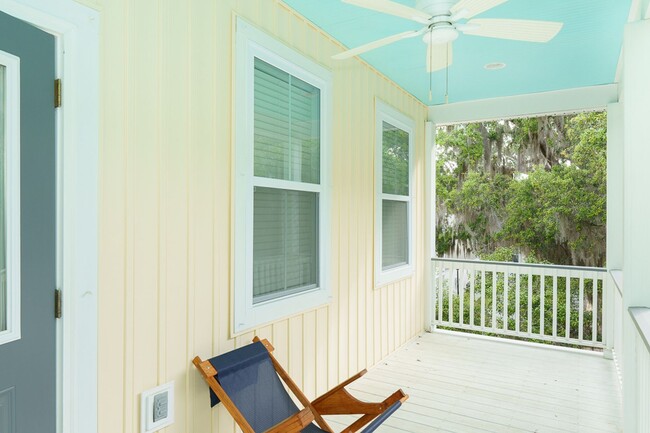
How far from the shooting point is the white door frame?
1622 millimetres

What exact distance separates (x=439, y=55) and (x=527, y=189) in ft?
28.2

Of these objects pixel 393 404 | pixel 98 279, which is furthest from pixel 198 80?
pixel 393 404

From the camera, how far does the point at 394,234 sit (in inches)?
186

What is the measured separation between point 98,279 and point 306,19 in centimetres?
229

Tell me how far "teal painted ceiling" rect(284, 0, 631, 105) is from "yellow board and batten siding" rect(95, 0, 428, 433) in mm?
463

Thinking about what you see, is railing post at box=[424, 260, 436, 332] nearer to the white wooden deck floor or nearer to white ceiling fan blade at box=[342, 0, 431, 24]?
the white wooden deck floor

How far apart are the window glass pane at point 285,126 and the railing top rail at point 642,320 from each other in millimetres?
2102

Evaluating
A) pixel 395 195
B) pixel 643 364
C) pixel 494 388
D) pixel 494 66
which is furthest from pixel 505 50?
pixel 494 388

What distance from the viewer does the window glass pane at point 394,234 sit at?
447cm

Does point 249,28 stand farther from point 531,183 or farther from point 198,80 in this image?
point 531,183

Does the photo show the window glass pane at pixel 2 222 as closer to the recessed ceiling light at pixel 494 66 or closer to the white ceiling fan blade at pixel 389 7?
the white ceiling fan blade at pixel 389 7

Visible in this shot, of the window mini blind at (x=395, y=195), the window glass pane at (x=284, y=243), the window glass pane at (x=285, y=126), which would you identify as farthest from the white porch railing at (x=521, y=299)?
the window glass pane at (x=285, y=126)

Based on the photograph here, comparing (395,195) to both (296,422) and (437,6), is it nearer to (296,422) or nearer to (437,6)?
(437,6)

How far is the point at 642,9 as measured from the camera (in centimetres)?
253
